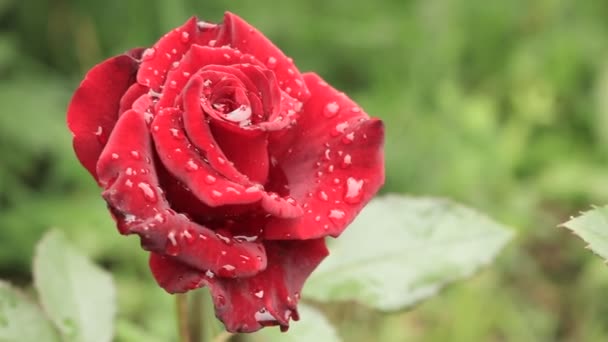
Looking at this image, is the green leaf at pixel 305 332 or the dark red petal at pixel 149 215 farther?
the green leaf at pixel 305 332

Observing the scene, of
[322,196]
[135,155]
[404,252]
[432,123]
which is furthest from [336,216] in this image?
[432,123]

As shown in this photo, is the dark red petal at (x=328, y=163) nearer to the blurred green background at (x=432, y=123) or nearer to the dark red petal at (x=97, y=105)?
the dark red petal at (x=97, y=105)

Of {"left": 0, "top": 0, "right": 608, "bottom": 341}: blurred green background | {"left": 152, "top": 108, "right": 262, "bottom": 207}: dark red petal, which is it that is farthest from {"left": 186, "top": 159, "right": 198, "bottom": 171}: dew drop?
{"left": 0, "top": 0, "right": 608, "bottom": 341}: blurred green background

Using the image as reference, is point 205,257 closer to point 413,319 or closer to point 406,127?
point 413,319

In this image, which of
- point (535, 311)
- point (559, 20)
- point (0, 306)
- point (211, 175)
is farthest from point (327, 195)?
point (559, 20)

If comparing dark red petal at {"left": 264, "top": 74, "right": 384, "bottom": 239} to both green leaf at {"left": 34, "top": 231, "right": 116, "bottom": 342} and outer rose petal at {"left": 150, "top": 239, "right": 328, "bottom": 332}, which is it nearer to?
outer rose petal at {"left": 150, "top": 239, "right": 328, "bottom": 332}

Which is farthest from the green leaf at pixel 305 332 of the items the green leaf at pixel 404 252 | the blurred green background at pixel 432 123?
the blurred green background at pixel 432 123

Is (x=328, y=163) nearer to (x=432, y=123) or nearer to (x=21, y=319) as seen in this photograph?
(x=21, y=319)
